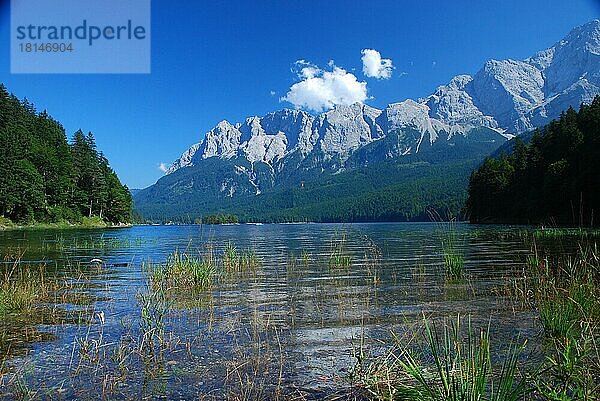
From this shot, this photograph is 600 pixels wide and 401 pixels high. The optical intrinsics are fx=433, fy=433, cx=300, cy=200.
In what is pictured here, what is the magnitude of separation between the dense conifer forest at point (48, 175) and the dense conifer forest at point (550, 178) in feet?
206

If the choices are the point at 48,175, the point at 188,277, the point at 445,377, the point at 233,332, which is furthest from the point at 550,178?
the point at 48,175

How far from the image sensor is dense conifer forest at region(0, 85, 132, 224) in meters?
62.6

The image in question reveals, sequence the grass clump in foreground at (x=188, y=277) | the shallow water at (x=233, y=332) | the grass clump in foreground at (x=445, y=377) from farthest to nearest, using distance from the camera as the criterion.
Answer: the grass clump in foreground at (x=188, y=277)
the shallow water at (x=233, y=332)
the grass clump in foreground at (x=445, y=377)

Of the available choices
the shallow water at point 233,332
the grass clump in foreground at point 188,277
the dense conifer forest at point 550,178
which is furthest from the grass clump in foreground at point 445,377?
the dense conifer forest at point 550,178

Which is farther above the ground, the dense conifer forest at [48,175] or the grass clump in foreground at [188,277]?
the dense conifer forest at [48,175]

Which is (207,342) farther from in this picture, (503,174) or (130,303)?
(503,174)

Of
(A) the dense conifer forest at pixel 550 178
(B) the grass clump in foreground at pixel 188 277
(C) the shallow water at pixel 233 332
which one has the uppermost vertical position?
(A) the dense conifer forest at pixel 550 178

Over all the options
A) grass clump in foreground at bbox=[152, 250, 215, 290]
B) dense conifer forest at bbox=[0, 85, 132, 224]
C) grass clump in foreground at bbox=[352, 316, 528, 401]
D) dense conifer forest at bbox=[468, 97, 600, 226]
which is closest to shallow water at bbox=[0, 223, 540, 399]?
grass clump in foreground at bbox=[152, 250, 215, 290]

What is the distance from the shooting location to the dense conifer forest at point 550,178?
52.4m

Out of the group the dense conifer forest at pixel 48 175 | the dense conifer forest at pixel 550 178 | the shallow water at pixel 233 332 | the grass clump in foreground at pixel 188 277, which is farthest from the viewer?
the dense conifer forest at pixel 48 175

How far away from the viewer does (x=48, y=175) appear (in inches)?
2926

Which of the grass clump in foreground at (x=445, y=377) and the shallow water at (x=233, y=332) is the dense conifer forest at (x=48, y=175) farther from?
the grass clump in foreground at (x=445, y=377)

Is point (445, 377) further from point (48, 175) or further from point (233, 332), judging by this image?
point (48, 175)

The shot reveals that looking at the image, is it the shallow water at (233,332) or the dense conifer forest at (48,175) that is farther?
the dense conifer forest at (48,175)
